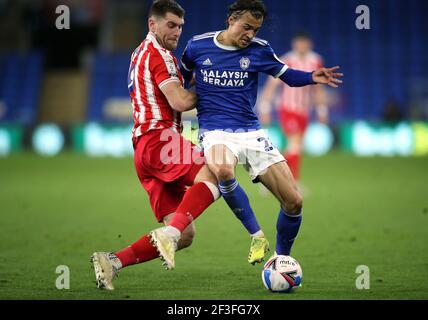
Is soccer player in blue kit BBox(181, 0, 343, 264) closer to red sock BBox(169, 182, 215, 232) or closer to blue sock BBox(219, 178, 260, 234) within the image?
blue sock BBox(219, 178, 260, 234)

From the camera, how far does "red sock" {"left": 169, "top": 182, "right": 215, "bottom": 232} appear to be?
5.61m

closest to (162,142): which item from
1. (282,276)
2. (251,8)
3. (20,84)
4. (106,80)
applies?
(251,8)

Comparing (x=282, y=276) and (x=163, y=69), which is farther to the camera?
(x=163, y=69)

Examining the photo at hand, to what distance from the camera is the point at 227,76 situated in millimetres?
6102

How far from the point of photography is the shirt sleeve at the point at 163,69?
5863mm

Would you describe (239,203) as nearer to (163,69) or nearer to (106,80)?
(163,69)

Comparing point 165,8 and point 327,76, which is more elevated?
point 165,8

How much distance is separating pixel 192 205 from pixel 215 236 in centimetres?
315

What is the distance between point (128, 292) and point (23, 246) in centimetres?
252

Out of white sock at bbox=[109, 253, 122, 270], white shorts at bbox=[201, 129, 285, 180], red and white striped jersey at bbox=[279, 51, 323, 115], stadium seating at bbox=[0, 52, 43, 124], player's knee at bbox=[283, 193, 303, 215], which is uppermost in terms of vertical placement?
stadium seating at bbox=[0, 52, 43, 124]

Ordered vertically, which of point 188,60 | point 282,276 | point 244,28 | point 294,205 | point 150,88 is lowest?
point 282,276

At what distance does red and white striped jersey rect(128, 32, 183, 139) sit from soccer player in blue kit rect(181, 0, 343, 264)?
23 cm

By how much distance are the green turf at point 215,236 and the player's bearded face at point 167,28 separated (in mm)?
1715

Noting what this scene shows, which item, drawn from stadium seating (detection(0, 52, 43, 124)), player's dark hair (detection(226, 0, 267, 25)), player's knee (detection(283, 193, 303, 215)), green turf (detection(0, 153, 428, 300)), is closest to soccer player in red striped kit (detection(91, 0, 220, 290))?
green turf (detection(0, 153, 428, 300))
